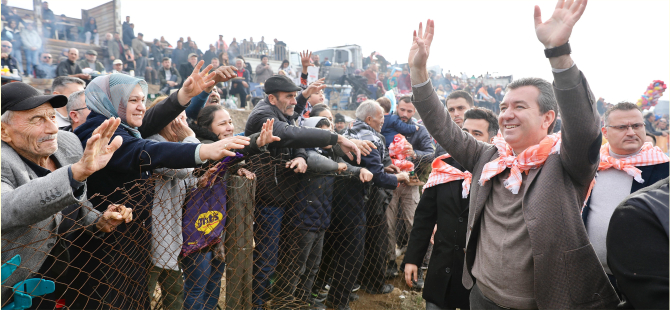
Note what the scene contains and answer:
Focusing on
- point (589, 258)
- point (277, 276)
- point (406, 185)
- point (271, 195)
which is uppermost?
point (589, 258)

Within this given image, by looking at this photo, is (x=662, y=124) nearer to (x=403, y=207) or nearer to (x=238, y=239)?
(x=403, y=207)

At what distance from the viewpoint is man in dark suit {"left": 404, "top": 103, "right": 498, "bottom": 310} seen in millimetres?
2574

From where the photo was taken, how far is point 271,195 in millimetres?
3285

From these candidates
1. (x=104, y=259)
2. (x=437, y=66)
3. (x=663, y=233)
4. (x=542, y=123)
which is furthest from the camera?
(x=437, y=66)

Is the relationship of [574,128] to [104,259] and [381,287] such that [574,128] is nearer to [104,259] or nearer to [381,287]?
[104,259]

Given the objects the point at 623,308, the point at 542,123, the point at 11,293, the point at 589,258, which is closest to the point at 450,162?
the point at 542,123

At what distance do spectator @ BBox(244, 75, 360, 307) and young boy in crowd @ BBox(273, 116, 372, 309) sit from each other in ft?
0.42

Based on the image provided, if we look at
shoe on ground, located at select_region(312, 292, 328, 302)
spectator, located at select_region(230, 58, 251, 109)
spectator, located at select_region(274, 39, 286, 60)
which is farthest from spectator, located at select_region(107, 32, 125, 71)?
shoe on ground, located at select_region(312, 292, 328, 302)

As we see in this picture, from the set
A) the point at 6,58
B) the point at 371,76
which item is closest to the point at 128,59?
the point at 6,58

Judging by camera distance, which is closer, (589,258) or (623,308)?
(623,308)

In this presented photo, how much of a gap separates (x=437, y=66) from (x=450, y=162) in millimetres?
22561

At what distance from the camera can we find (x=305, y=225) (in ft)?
11.5

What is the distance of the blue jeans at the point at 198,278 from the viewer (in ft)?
9.55

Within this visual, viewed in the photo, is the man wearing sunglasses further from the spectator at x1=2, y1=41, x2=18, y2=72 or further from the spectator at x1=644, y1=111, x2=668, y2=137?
the spectator at x1=644, y1=111, x2=668, y2=137
